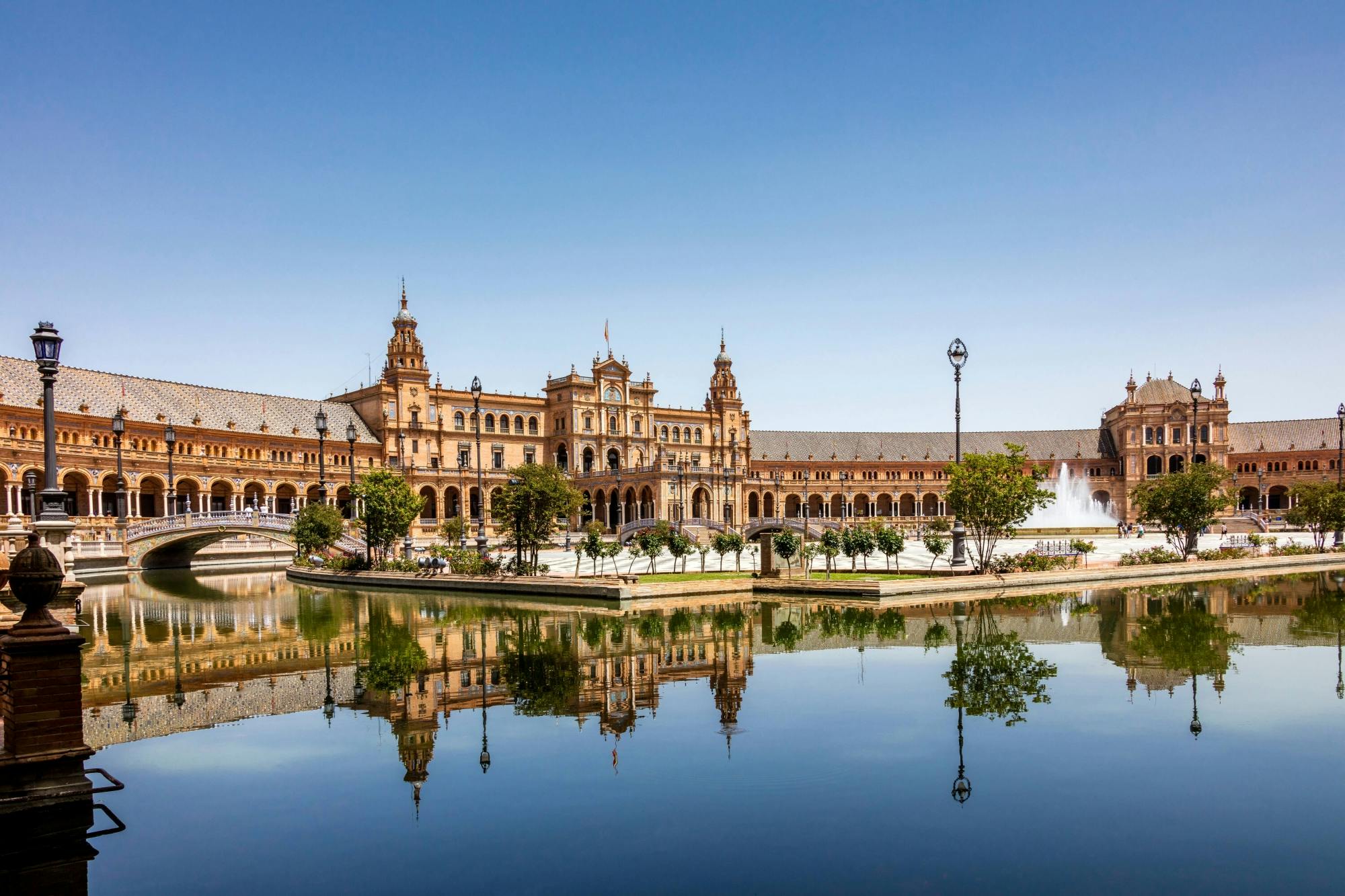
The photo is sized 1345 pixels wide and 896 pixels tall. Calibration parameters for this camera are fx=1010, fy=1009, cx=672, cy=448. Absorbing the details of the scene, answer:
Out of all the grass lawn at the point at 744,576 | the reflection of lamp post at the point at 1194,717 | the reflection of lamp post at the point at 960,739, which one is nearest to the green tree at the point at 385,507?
the grass lawn at the point at 744,576

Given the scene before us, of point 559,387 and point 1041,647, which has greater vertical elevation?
point 559,387

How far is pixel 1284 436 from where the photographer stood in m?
111

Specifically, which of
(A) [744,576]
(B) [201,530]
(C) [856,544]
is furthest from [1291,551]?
(B) [201,530]

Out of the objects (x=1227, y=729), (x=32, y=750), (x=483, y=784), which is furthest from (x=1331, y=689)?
(x=32, y=750)

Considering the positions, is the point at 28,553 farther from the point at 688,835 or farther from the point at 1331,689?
the point at 1331,689

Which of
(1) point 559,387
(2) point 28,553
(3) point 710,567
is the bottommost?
(3) point 710,567

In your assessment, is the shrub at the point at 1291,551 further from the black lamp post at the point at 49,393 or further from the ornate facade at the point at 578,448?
the black lamp post at the point at 49,393

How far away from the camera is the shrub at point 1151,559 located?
41975 millimetres

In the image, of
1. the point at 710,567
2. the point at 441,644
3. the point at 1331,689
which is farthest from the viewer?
the point at 710,567

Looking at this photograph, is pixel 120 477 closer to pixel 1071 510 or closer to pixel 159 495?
pixel 159 495

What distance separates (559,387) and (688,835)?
82880mm

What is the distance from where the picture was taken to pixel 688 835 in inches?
425

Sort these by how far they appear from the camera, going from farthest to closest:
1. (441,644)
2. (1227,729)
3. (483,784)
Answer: (441,644) < (1227,729) < (483,784)

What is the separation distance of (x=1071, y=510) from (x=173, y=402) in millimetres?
80538
